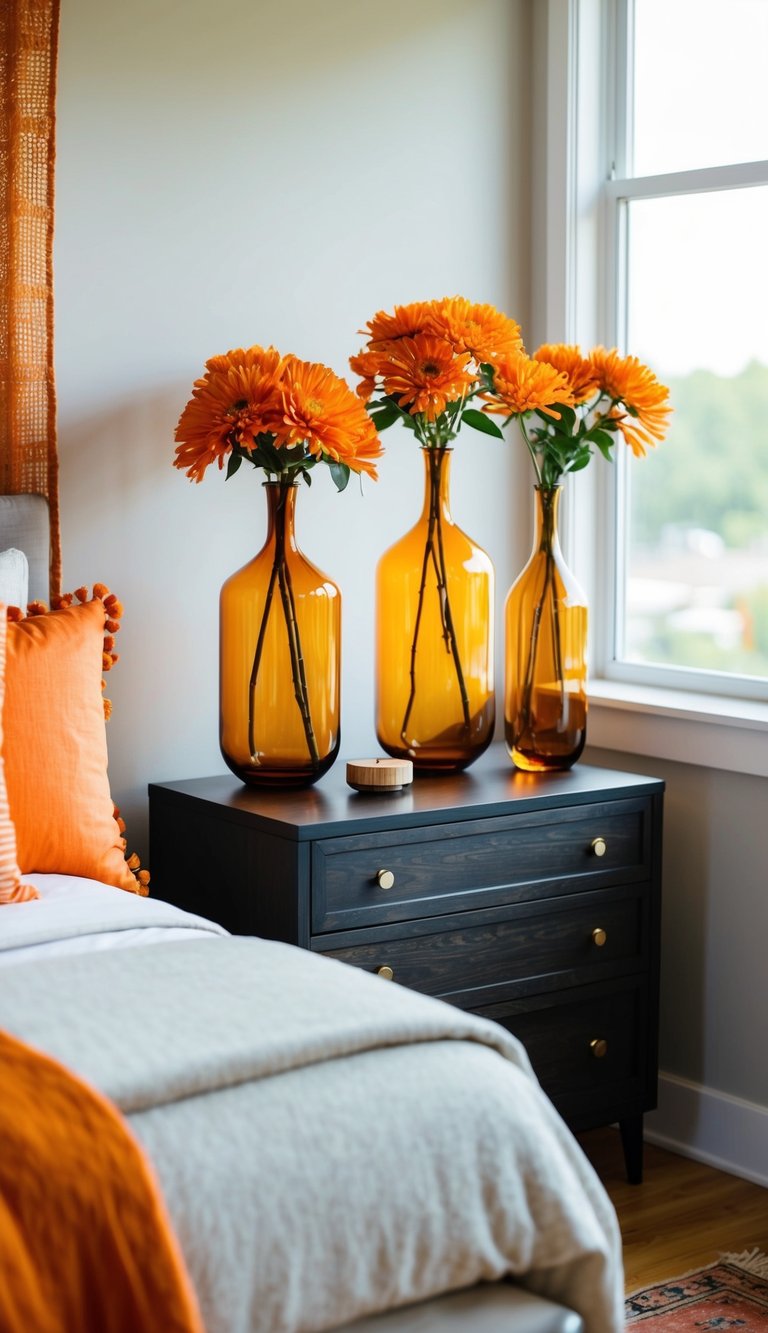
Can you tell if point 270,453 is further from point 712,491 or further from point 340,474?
point 712,491

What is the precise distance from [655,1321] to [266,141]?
86.3 inches

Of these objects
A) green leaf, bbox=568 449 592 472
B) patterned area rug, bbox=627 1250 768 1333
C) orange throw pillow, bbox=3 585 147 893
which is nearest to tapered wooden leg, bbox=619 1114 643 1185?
patterned area rug, bbox=627 1250 768 1333

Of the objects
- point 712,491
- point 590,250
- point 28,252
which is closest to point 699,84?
point 590,250

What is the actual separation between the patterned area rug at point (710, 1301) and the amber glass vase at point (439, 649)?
3.13 feet

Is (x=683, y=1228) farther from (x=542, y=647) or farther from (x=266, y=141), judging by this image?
(x=266, y=141)

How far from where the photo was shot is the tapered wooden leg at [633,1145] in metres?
2.70

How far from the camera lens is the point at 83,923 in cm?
175

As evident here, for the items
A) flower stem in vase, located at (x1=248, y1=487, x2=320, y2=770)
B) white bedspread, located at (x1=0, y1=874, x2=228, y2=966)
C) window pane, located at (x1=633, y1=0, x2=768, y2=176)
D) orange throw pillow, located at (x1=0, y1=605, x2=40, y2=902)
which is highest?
window pane, located at (x1=633, y1=0, x2=768, y2=176)

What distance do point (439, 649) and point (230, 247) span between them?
33.9 inches

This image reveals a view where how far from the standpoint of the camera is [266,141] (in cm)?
275

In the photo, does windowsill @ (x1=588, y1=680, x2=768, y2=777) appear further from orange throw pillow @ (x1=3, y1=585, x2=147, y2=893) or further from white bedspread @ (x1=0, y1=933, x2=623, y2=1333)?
white bedspread @ (x1=0, y1=933, x2=623, y2=1333)

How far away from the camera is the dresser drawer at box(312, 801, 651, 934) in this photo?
2.28 metres

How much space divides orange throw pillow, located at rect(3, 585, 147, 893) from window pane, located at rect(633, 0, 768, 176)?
166cm

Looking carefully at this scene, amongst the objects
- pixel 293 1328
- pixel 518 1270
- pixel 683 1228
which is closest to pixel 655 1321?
pixel 683 1228
